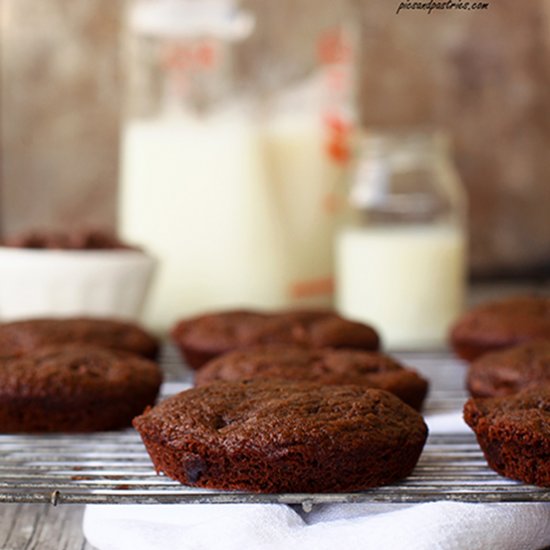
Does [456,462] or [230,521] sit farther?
[456,462]

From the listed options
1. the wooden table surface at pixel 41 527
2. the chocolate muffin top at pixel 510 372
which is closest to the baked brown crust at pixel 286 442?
the wooden table surface at pixel 41 527

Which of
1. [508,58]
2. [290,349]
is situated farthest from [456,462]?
[508,58]

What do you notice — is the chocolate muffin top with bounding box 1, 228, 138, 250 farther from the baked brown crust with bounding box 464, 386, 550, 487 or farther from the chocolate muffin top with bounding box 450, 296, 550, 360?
the baked brown crust with bounding box 464, 386, 550, 487

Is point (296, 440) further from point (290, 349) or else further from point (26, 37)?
point (26, 37)

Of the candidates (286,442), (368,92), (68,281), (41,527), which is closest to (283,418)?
(286,442)

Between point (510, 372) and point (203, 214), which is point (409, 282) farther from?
point (510, 372)

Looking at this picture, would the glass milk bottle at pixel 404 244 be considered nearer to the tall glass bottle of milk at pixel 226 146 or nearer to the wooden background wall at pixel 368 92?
the tall glass bottle of milk at pixel 226 146
